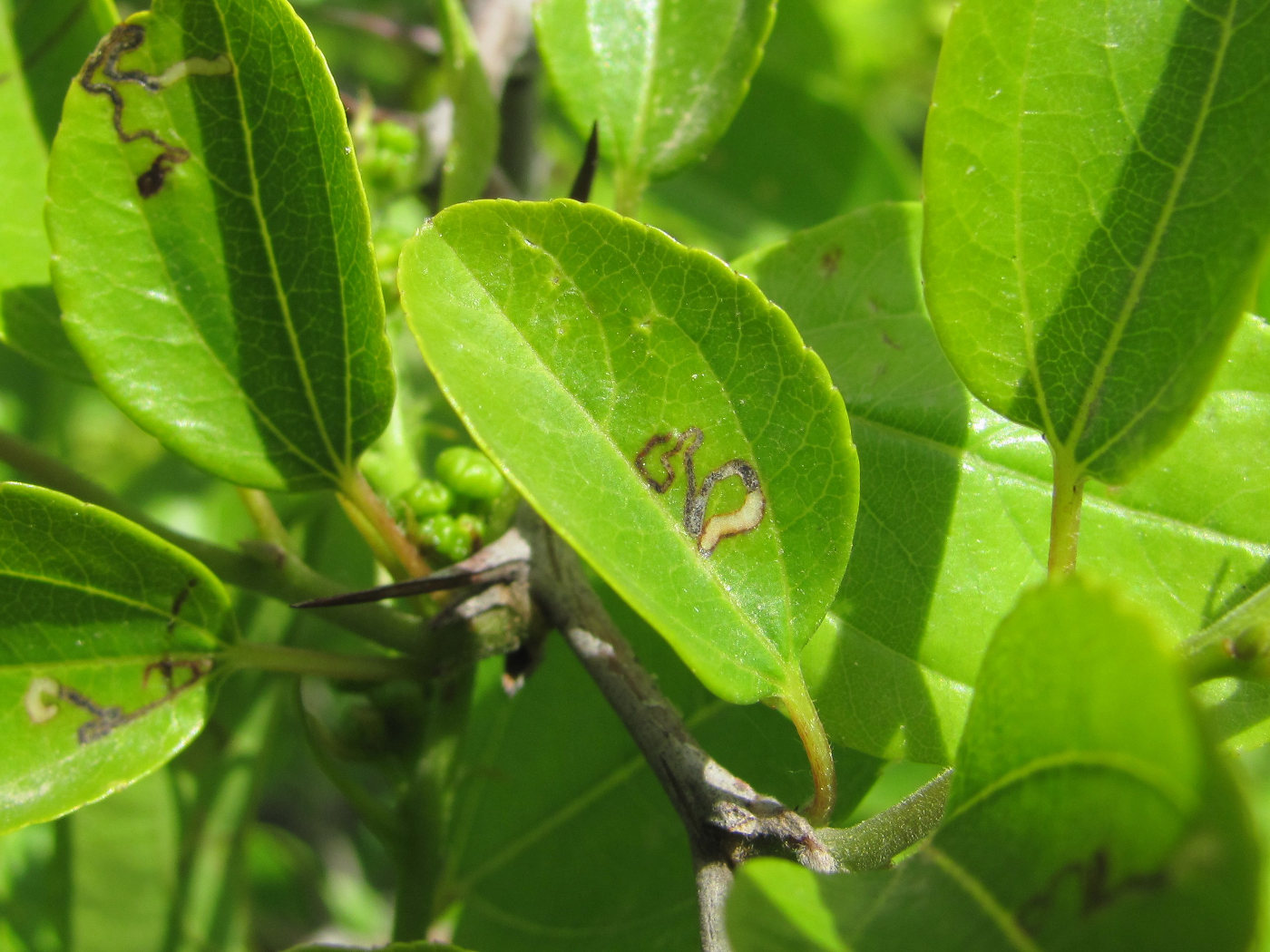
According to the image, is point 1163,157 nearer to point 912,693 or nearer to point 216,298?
point 912,693

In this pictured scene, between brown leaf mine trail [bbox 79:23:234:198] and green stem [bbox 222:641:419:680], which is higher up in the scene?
brown leaf mine trail [bbox 79:23:234:198]

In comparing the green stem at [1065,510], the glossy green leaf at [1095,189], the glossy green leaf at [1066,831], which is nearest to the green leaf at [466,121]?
the glossy green leaf at [1095,189]

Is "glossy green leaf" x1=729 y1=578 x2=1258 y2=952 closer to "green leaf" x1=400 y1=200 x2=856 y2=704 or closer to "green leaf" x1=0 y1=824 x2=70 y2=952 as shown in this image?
"green leaf" x1=400 y1=200 x2=856 y2=704

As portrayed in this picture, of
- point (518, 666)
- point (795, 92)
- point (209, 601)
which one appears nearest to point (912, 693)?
point (518, 666)

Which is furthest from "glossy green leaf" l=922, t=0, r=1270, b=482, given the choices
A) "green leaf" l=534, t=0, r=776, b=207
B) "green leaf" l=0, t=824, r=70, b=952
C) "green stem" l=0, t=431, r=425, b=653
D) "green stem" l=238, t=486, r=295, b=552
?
"green leaf" l=0, t=824, r=70, b=952

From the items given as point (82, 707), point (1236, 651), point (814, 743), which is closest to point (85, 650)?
point (82, 707)

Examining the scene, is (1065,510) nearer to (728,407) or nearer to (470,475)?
(728,407)
